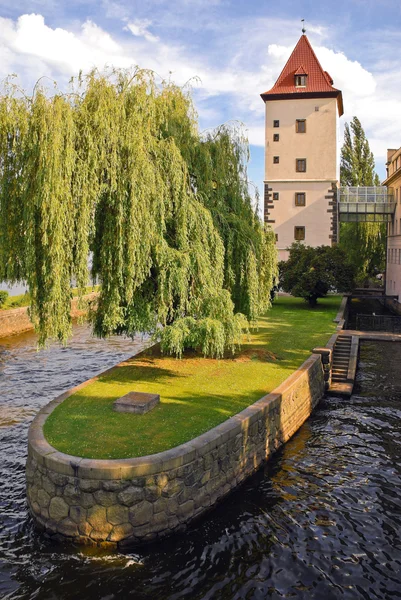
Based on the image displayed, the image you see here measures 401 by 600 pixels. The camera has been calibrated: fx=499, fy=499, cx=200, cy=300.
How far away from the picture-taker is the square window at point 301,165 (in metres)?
41.8

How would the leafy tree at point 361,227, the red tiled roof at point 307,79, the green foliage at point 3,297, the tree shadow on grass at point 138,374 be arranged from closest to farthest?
1. the tree shadow on grass at point 138,374
2. the green foliage at point 3,297
3. the red tiled roof at point 307,79
4. the leafy tree at point 361,227

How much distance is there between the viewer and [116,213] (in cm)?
1342

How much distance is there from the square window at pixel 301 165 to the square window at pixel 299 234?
15.9ft

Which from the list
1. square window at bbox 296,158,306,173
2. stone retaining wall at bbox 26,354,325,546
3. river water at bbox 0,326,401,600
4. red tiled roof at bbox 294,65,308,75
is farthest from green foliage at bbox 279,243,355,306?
stone retaining wall at bbox 26,354,325,546

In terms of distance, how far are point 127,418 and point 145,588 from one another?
4.26 metres

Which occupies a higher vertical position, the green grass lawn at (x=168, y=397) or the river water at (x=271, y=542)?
the green grass lawn at (x=168, y=397)

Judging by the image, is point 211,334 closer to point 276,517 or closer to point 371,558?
point 276,517

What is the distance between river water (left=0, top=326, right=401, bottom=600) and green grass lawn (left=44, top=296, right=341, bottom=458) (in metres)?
1.71

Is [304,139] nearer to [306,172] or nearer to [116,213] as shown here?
[306,172]

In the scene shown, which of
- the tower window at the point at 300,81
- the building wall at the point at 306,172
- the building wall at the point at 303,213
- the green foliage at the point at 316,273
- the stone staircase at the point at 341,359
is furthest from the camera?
the building wall at the point at 303,213

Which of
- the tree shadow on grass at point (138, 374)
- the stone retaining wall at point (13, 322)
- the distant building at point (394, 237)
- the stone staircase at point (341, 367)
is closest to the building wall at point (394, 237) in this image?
the distant building at point (394, 237)

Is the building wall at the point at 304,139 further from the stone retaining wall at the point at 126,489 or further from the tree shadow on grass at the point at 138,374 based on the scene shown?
the stone retaining wall at the point at 126,489

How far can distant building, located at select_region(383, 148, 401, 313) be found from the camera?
41.8 metres

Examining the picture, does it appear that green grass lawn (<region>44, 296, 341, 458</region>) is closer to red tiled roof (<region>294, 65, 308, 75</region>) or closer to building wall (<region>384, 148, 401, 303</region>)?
building wall (<region>384, 148, 401, 303</region>)
